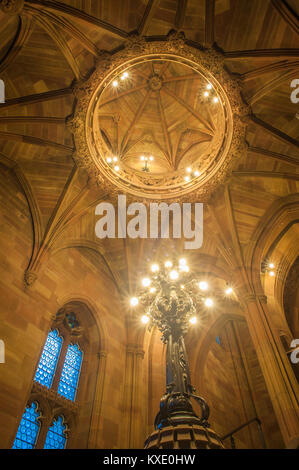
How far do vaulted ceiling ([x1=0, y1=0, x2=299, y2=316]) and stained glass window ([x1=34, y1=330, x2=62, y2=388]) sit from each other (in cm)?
186

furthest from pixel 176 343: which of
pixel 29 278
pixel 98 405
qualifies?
pixel 29 278

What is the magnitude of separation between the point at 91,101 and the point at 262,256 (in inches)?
258

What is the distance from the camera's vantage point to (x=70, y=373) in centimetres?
802

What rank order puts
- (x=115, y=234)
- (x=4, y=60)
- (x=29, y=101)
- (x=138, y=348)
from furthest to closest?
(x=115, y=234), (x=138, y=348), (x=29, y=101), (x=4, y=60)

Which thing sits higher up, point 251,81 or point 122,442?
point 251,81

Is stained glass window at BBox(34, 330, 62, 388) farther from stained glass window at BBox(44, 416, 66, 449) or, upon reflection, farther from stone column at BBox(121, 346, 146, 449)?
stone column at BBox(121, 346, 146, 449)

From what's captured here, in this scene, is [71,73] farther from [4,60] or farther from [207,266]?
[207,266]

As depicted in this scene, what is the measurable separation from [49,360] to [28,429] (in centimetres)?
157

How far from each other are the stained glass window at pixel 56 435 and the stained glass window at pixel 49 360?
78 centimetres

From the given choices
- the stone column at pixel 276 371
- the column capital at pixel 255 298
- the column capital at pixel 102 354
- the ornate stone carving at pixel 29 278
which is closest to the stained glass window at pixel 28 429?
the column capital at pixel 102 354

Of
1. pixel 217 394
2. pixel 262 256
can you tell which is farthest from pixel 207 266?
pixel 217 394

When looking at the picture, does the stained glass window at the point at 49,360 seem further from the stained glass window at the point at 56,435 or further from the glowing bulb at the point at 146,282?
the glowing bulb at the point at 146,282

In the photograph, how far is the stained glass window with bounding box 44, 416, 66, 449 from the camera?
6.64 metres

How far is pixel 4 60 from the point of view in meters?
7.41
